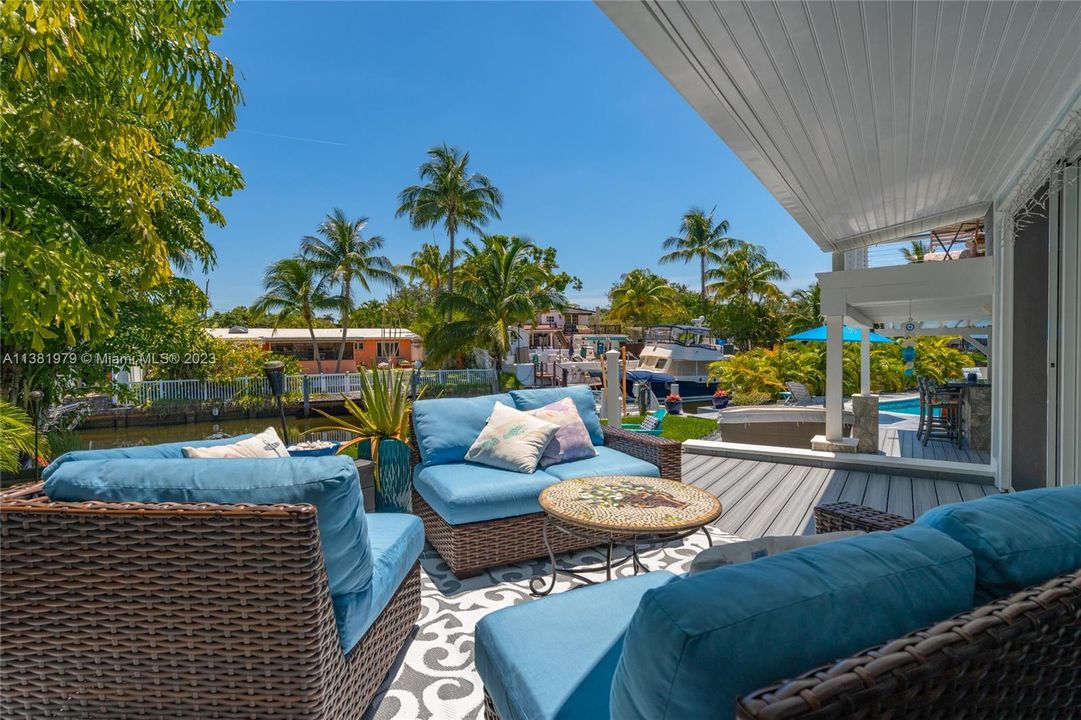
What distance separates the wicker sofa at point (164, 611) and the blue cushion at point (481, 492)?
1275 mm

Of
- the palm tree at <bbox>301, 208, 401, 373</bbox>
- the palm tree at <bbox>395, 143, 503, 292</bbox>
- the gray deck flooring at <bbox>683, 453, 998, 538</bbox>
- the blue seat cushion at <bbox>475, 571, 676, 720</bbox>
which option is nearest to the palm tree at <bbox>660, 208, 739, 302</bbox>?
the palm tree at <bbox>395, 143, 503, 292</bbox>

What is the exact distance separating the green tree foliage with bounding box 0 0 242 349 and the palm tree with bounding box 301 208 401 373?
21971 millimetres

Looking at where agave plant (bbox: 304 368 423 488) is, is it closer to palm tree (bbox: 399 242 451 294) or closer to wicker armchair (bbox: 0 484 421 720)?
wicker armchair (bbox: 0 484 421 720)

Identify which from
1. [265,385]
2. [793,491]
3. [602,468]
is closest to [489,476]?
[602,468]

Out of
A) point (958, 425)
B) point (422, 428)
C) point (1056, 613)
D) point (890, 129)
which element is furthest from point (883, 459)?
point (1056, 613)

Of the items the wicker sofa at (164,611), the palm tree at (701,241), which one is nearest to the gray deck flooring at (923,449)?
the wicker sofa at (164,611)

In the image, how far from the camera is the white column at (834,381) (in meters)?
5.75

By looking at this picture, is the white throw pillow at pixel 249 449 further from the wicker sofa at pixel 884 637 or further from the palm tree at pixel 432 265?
the palm tree at pixel 432 265

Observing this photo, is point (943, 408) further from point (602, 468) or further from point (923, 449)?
point (602, 468)

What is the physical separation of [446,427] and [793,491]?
9.85ft

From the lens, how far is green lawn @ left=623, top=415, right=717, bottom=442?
28.5 ft

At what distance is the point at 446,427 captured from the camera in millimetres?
3422

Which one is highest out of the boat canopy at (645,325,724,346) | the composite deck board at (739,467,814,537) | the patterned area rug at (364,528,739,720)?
the boat canopy at (645,325,724,346)

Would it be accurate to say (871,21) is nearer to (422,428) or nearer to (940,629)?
(940,629)
